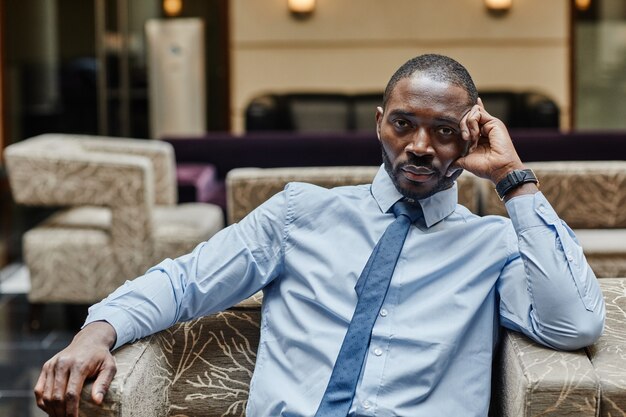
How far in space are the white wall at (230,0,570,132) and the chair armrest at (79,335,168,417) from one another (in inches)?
357

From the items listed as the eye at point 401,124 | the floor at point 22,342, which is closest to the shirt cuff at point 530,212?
the eye at point 401,124

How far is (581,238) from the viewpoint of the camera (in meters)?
4.64

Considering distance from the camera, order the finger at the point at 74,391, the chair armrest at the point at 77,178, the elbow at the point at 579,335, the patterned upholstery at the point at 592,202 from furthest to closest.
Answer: the chair armrest at the point at 77,178, the patterned upholstery at the point at 592,202, the elbow at the point at 579,335, the finger at the point at 74,391

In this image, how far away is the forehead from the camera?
2086 millimetres

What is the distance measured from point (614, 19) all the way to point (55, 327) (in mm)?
7804

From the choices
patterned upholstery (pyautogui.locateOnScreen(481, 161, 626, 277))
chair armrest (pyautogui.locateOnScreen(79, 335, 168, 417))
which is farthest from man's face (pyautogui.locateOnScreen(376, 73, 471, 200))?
patterned upholstery (pyautogui.locateOnScreen(481, 161, 626, 277))

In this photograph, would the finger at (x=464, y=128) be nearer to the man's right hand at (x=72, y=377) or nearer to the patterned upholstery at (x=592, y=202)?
the man's right hand at (x=72, y=377)

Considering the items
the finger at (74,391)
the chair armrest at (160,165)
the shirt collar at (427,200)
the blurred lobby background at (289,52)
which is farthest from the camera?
the blurred lobby background at (289,52)

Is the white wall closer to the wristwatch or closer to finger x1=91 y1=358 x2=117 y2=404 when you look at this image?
the wristwatch

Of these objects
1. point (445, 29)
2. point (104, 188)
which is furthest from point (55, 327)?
point (445, 29)

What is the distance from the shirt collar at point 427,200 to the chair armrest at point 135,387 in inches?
22.2

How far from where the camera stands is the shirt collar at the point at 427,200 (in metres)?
2.15

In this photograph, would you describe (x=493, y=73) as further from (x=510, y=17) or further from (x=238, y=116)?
(x=238, y=116)

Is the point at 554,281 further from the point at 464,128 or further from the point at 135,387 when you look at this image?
the point at 135,387
